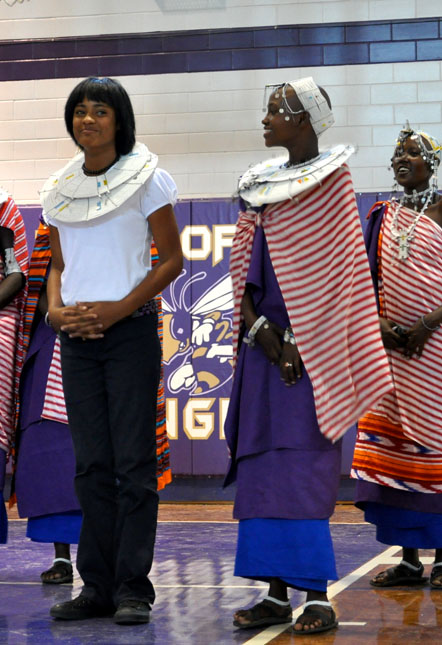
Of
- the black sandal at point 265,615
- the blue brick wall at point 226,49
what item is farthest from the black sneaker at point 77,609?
the blue brick wall at point 226,49

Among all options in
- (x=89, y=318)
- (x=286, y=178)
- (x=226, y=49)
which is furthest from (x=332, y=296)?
(x=226, y=49)

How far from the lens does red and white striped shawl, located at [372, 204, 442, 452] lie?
3.99m

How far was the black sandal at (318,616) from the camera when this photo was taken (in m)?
3.06

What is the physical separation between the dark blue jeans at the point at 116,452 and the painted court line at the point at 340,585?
1.29ft

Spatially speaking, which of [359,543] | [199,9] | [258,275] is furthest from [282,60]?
[258,275]

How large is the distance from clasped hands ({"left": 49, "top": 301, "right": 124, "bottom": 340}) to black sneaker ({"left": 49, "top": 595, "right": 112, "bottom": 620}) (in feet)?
2.56

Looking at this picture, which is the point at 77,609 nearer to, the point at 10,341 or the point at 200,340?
the point at 10,341

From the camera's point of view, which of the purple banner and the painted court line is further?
the purple banner

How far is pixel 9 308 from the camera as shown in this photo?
427 centimetres

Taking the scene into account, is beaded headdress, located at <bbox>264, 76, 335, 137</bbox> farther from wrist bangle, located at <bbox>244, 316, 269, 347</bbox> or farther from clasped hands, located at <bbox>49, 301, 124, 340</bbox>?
clasped hands, located at <bbox>49, 301, 124, 340</bbox>

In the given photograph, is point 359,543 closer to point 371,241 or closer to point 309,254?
point 371,241

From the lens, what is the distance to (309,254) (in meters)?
3.26

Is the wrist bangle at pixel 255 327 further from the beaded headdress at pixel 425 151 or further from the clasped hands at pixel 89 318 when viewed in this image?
the beaded headdress at pixel 425 151

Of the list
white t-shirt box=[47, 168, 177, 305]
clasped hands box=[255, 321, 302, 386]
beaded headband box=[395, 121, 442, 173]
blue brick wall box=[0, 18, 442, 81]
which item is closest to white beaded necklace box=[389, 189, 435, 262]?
beaded headband box=[395, 121, 442, 173]
